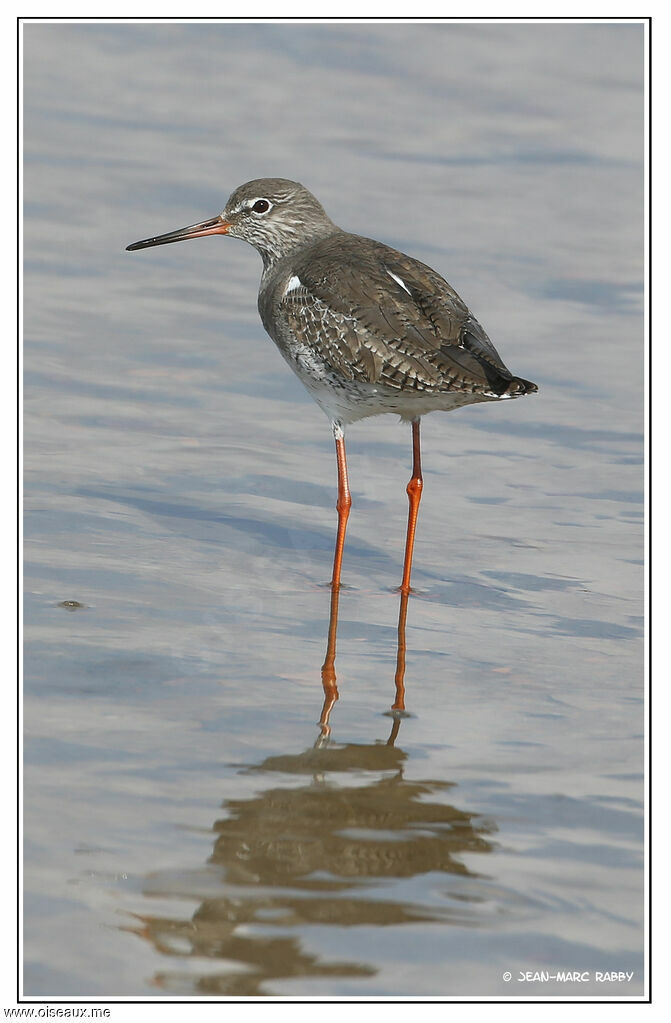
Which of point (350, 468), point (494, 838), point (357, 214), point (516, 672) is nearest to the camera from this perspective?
point (494, 838)

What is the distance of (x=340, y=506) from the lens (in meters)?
8.70

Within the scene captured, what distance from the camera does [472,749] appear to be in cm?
625

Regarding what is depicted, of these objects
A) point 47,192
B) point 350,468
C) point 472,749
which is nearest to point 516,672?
point 472,749

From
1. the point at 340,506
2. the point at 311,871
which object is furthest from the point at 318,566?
the point at 311,871

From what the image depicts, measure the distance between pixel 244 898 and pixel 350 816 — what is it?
2.35 ft

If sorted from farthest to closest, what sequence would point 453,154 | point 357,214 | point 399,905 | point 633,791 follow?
point 453,154, point 357,214, point 633,791, point 399,905

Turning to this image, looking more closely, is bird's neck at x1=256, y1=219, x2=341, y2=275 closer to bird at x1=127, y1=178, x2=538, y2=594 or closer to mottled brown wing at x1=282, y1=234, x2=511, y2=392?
bird at x1=127, y1=178, x2=538, y2=594

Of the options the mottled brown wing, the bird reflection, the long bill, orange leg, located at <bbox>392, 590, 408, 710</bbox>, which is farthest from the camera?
the long bill

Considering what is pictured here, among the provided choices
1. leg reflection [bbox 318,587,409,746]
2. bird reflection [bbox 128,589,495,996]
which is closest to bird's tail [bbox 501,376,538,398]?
leg reflection [bbox 318,587,409,746]

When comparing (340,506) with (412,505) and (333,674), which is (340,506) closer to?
(412,505)

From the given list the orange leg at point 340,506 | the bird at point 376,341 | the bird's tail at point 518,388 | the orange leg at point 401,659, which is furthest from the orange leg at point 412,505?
the bird's tail at point 518,388

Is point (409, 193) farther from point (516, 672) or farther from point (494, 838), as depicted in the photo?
point (494, 838)

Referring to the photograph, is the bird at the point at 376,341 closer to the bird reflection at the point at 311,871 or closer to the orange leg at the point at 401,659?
the orange leg at the point at 401,659

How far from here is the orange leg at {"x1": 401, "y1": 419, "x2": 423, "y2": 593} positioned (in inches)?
324
